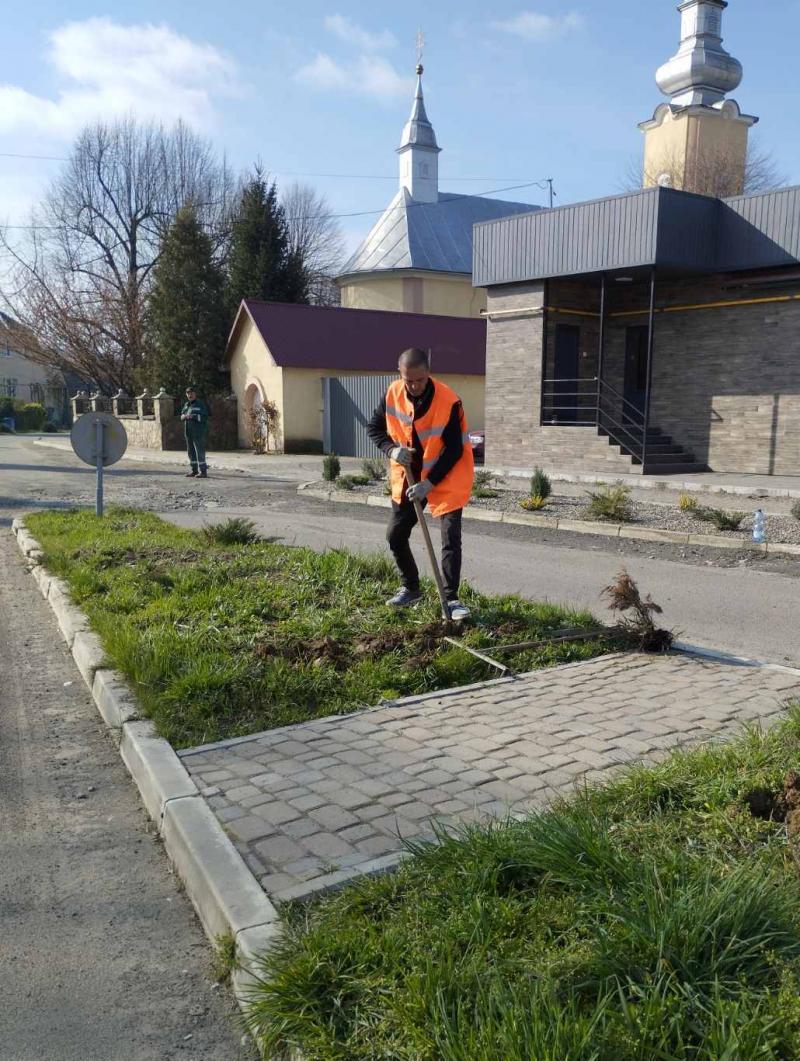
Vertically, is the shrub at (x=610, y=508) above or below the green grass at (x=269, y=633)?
above

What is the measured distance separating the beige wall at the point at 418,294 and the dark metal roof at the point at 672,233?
22.9 m

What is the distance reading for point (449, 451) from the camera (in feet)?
20.7

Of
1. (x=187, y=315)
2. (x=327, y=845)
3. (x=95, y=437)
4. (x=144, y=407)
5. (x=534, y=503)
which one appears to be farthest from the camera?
(x=187, y=315)

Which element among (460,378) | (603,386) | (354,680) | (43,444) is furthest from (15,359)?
(354,680)

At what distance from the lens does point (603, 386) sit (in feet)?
74.2

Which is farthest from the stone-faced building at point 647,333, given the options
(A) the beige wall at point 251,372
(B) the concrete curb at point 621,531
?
(A) the beige wall at point 251,372

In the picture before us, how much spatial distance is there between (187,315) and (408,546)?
3362 cm

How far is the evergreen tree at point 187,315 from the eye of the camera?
124ft

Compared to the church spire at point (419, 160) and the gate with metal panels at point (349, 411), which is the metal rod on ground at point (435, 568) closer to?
the gate with metal panels at point (349, 411)

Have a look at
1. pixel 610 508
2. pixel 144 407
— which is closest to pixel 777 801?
pixel 610 508

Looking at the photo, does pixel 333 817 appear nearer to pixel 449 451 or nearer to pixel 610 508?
pixel 449 451

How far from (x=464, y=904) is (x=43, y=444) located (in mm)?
39463

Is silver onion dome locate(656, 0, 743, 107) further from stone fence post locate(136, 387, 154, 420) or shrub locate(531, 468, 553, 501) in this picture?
shrub locate(531, 468, 553, 501)

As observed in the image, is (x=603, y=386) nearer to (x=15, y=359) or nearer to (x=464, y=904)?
(x=464, y=904)
